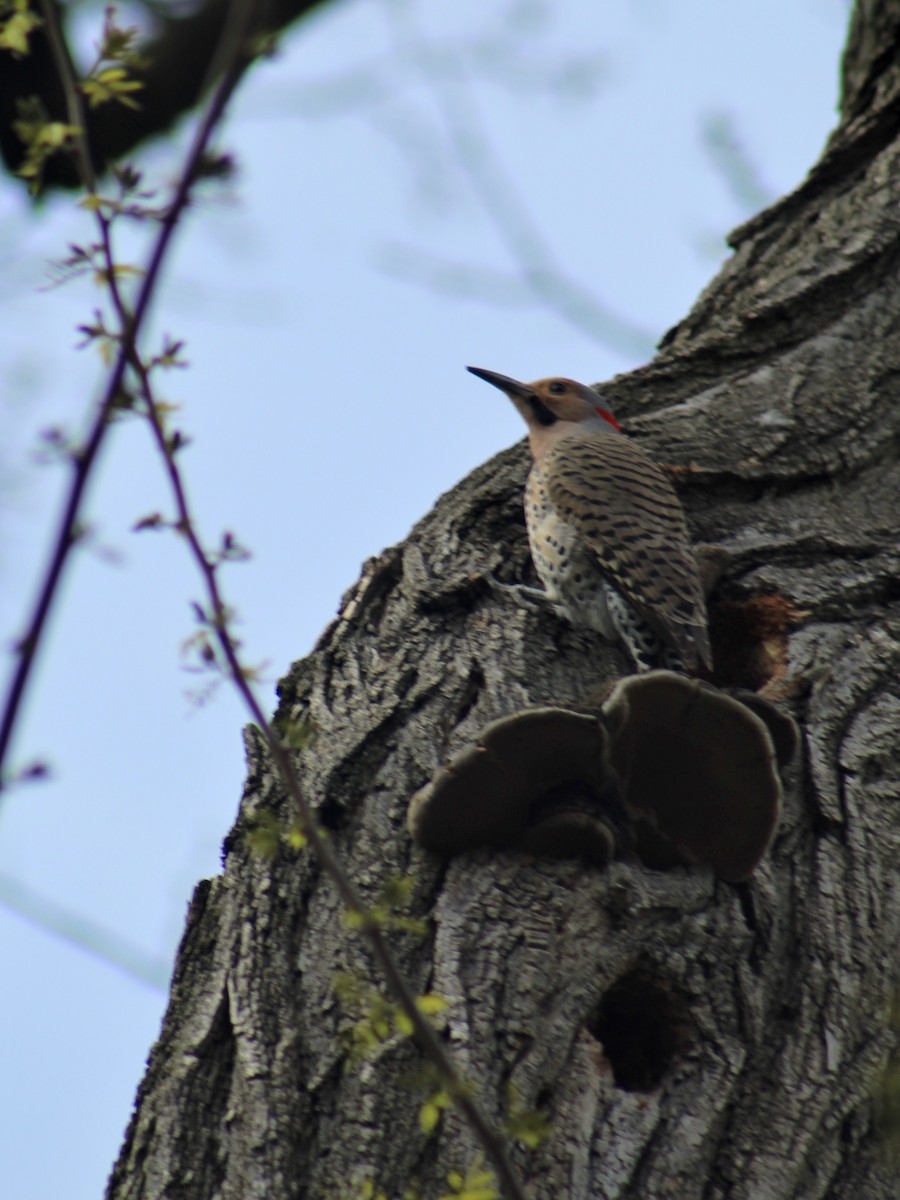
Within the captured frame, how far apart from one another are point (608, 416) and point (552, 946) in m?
2.85

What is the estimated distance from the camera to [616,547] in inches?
189

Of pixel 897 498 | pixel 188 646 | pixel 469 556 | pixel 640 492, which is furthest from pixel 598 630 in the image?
pixel 188 646

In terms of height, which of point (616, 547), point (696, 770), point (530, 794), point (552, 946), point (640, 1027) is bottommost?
point (640, 1027)

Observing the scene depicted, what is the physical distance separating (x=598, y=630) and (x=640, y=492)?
756 millimetres

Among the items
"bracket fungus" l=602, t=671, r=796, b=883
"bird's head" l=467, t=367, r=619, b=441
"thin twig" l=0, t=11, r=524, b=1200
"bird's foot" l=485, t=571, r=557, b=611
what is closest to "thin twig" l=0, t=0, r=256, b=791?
"thin twig" l=0, t=11, r=524, b=1200

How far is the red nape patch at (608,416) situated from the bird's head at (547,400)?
0.09 m

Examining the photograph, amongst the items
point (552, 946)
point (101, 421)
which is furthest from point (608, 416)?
point (101, 421)

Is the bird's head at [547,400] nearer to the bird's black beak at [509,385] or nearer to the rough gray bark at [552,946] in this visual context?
the bird's black beak at [509,385]

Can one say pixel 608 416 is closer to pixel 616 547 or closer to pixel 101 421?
pixel 616 547

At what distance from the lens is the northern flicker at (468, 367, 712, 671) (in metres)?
4.20

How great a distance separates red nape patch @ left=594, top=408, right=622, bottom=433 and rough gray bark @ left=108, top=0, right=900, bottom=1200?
27.9 inches

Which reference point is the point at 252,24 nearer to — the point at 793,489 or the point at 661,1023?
the point at 661,1023

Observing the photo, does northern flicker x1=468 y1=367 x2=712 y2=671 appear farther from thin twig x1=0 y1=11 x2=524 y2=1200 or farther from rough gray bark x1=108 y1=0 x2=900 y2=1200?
thin twig x1=0 y1=11 x2=524 y2=1200

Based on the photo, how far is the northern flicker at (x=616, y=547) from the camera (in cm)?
420
